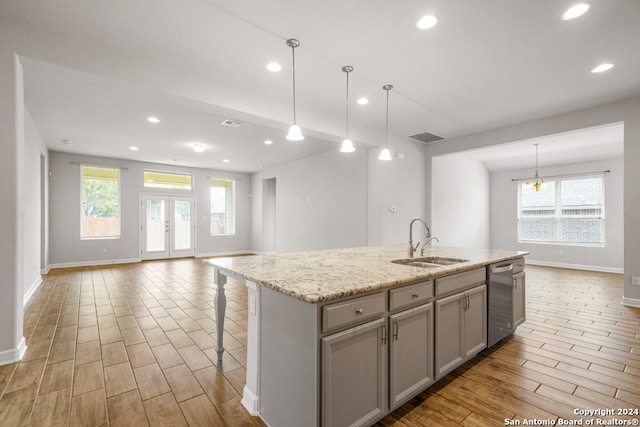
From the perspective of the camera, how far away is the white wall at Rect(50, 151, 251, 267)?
688 cm

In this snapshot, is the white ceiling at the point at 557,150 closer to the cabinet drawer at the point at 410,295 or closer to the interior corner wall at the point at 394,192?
the interior corner wall at the point at 394,192

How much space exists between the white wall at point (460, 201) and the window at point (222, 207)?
6.46 m

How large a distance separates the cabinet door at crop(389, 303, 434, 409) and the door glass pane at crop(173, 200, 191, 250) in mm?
8359

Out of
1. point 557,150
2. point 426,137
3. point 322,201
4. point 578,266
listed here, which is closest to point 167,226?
point 322,201

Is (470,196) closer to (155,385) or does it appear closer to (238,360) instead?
(238,360)

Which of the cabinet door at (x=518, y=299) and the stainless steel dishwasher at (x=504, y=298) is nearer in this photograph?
the stainless steel dishwasher at (x=504, y=298)

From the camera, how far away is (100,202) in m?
7.50

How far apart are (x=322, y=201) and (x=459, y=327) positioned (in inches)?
192

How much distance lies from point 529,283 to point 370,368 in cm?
530

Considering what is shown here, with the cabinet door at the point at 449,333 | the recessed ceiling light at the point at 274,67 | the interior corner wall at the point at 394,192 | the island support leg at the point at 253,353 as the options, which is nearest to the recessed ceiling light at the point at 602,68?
the interior corner wall at the point at 394,192

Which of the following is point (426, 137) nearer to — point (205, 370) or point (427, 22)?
point (427, 22)

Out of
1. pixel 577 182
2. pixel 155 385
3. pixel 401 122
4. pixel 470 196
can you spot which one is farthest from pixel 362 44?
pixel 577 182

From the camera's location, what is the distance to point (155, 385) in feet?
6.95

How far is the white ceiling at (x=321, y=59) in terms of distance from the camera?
2.24 meters
